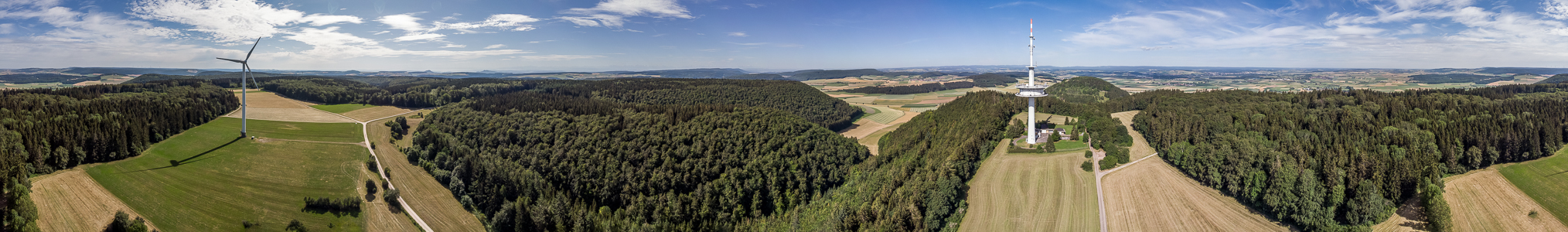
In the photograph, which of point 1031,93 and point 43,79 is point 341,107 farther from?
point 43,79

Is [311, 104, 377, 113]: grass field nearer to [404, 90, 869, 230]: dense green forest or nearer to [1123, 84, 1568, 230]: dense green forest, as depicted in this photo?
[404, 90, 869, 230]: dense green forest

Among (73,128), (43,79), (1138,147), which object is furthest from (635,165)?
(43,79)

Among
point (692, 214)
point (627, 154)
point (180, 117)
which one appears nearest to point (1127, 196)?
point (692, 214)

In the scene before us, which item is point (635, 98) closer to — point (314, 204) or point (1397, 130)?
point (314, 204)

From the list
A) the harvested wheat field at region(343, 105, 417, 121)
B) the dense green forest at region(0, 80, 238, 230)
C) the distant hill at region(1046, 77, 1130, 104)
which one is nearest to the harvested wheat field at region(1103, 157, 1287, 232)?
the dense green forest at region(0, 80, 238, 230)

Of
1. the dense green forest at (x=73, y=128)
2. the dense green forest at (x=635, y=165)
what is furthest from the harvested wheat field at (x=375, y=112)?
the dense green forest at (x=635, y=165)
